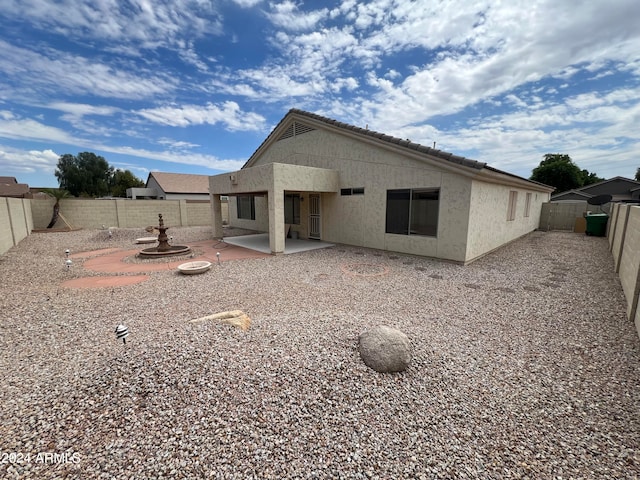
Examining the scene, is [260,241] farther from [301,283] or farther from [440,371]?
[440,371]

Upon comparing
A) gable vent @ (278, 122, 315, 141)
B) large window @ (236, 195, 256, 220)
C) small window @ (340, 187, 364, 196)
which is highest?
gable vent @ (278, 122, 315, 141)

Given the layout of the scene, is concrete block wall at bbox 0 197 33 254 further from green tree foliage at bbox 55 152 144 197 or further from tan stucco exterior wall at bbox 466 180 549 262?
green tree foliage at bbox 55 152 144 197

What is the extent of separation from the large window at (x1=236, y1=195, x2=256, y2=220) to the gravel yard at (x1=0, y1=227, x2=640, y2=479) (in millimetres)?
12256

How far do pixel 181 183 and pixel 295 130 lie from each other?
27833mm

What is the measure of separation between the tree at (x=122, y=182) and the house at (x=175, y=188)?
10496mm

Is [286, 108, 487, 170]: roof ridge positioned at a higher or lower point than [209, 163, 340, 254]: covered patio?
higher

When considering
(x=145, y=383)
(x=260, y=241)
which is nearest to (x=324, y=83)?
(x=260, y=241)

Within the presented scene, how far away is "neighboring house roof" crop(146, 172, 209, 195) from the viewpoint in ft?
111

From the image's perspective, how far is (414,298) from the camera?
5598mm

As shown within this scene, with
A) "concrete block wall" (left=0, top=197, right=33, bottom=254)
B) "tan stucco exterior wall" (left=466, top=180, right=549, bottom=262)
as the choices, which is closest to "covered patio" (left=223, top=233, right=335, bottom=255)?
"tan stucco exterior wall" (left=466, top=180, right=549, bottom=262)

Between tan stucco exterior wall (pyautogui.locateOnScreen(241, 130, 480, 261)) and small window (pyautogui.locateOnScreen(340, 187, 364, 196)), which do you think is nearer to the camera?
tan stucco exterior wall (pyautogui.locateOnScreen(241, 130, 480, 261))

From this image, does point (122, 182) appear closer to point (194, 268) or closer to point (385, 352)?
point (194, 268)

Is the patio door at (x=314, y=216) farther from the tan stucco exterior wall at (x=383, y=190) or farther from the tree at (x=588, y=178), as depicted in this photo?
the tree at (x=588, y=178)

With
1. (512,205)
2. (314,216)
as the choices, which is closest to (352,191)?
(314,216)
